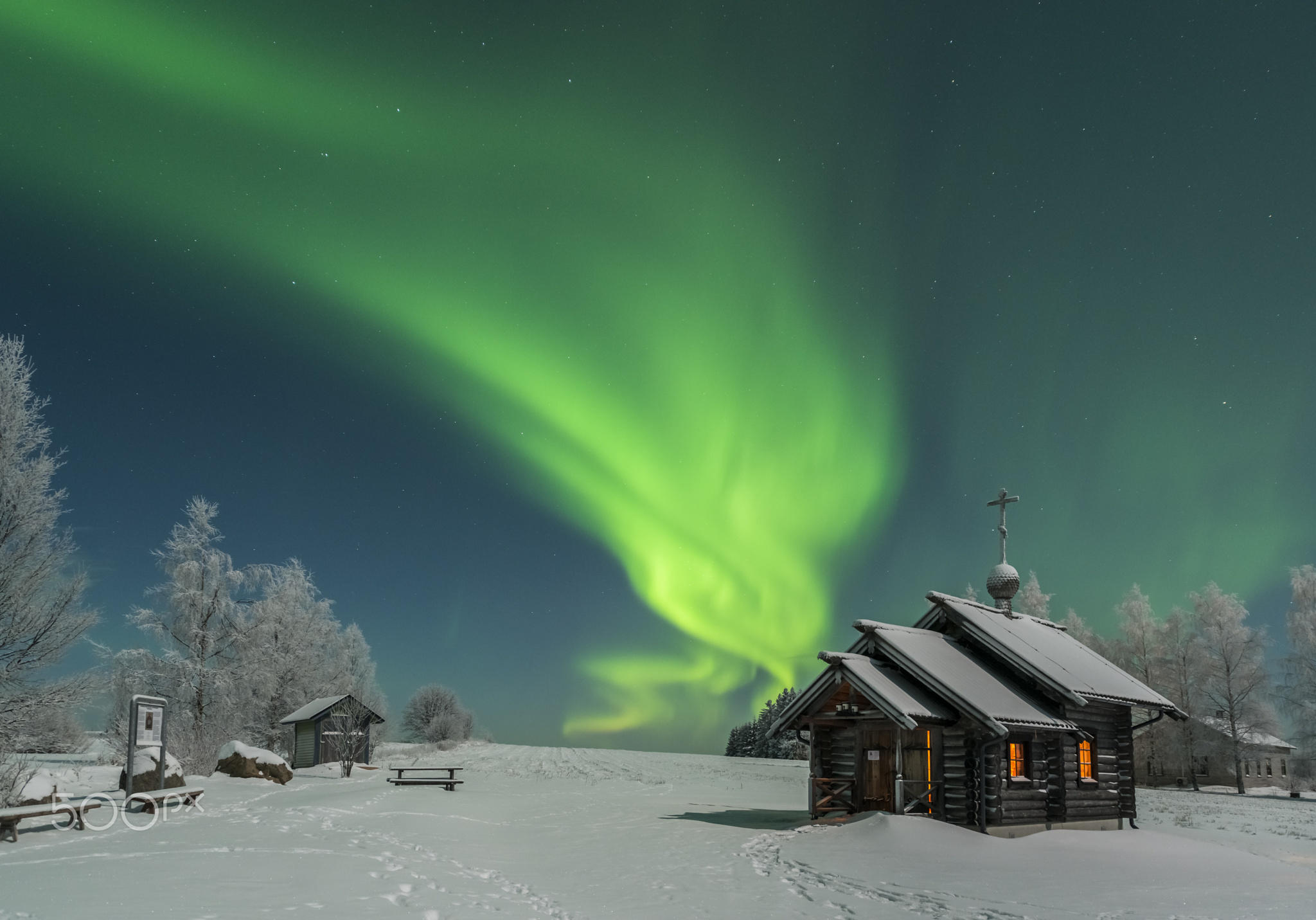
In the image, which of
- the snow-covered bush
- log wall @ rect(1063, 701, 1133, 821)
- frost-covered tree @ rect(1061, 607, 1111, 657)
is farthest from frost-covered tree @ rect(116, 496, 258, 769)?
frost-covered tree @ rect(1061, 607, 1111, 657)

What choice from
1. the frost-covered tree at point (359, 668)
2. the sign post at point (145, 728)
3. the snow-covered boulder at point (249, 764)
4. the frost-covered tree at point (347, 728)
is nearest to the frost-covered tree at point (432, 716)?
the frost-covered tree at point (359, 668)

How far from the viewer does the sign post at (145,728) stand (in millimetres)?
23656

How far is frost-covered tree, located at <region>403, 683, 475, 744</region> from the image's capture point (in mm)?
98438

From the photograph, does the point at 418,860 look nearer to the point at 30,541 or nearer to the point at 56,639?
the point at 56,639

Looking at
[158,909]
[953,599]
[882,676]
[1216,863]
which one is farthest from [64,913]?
[953,599]

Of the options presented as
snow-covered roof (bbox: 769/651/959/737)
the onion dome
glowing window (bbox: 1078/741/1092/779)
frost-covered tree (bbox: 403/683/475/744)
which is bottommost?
frost-covered tree (bbox: 403/683/475/744)

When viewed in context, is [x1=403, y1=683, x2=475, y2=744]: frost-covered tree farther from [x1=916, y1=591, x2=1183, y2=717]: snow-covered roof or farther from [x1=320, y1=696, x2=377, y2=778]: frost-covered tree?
[x1=916, y1=591, x2=1183, y2=717]: snow-covered roof

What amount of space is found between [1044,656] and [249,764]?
30008mm

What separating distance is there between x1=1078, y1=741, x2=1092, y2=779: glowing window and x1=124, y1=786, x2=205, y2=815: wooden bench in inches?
969

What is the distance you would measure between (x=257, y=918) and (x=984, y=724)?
17.0m

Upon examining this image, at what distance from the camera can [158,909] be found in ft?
34.8

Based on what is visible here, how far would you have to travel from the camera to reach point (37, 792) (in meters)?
20.1

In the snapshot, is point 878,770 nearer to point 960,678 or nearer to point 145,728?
point 960,678

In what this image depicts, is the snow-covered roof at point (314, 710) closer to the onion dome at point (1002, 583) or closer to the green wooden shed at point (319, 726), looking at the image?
the green wooden shed at point (319, 726)
